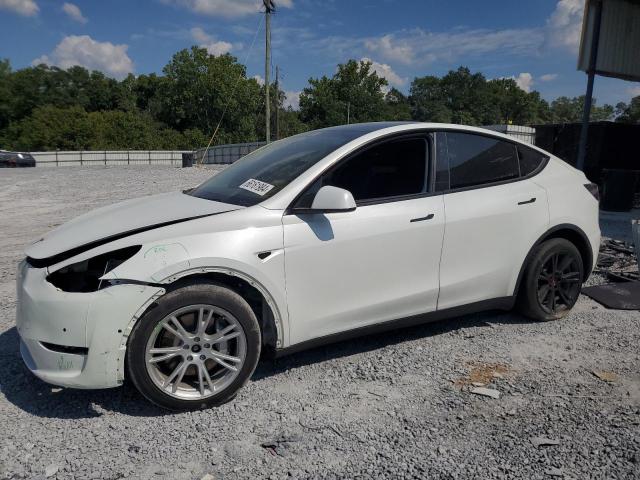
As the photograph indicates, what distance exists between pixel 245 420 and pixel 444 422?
1145 millimetres

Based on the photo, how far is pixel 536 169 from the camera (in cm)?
425

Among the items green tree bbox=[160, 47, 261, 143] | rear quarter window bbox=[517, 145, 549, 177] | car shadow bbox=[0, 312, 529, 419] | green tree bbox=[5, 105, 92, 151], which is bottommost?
car shadow bbox=[0, 312, 529, 419]

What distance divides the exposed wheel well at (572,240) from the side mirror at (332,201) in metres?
1.86

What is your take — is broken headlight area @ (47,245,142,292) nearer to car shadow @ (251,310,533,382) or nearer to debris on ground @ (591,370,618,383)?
car shadow @ (251,310,533,382)

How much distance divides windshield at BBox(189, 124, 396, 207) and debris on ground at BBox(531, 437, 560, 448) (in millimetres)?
2060

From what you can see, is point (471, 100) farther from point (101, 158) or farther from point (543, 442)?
point (543, 442)

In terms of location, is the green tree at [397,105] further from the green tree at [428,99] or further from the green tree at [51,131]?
the green tree at [51,131]

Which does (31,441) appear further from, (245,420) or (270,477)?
(270,477)

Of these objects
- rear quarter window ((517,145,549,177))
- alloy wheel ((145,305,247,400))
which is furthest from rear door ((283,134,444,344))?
rear quarter window ((517,145,549,177))

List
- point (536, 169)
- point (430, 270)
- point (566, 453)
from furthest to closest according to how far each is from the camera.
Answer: point (536, 169), point (430, 270), point (566, 453)

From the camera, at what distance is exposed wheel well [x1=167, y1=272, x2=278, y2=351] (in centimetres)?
293

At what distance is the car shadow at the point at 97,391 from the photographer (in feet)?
9.77

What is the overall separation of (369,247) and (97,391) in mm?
1982

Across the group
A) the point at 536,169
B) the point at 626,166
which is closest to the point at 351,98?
the point at 626,166
